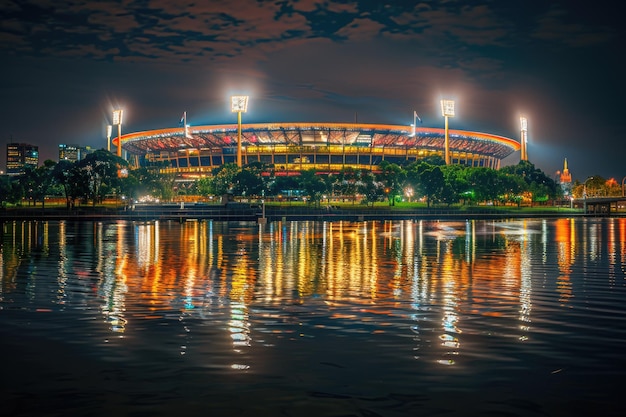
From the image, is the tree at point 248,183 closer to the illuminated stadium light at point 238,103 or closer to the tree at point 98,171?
the tree at point 98,171

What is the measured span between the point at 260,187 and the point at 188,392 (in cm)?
11741

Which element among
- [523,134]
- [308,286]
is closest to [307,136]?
[523,134]

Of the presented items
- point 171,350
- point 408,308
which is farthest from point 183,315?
point 408,308

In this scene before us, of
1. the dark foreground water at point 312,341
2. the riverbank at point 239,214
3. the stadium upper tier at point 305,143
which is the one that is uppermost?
the stadium upper tier at point 305,143

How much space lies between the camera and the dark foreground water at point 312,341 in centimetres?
897

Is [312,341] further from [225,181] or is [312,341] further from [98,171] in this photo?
[225,181]

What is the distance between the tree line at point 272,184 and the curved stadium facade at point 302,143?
18.7m

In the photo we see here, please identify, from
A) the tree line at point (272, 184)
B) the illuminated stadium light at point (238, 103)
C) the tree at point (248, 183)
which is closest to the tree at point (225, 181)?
the tree line at point (272, 184)

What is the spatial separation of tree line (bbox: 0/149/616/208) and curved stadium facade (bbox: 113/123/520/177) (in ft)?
61.5

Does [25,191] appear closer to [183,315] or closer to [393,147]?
[393,147]

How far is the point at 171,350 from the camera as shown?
1178cm

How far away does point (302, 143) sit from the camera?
166 m

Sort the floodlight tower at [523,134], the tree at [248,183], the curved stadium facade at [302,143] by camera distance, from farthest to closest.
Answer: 1. the floodlight tower at [523,134]
2. the curved stadium facade at [302,143]
3. the tree at [248,183]

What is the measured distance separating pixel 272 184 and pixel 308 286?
113 meters
